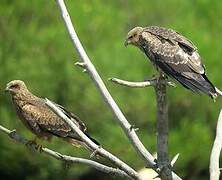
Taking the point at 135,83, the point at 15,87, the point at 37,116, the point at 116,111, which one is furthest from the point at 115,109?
the point at 15,87

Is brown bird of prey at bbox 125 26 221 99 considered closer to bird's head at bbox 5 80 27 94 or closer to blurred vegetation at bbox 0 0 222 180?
bird's head at bbox 5 80 27 94

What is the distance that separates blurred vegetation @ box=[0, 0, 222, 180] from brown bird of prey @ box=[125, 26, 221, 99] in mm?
6296

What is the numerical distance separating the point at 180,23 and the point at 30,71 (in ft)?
9.18

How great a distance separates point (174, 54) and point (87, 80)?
7.23 metres

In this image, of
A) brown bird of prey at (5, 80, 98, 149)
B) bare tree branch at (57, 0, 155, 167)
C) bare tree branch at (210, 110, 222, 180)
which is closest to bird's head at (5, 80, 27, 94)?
brown bird of prey at (5, 80, 98, 149)

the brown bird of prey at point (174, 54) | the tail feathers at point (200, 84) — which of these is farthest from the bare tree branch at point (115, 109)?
the brown bird of prey at point (174, 54)

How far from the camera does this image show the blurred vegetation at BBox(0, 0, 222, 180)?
12000mm

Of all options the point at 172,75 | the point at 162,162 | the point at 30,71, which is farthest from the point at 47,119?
the point at 30,71

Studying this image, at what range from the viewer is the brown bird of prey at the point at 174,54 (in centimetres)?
461

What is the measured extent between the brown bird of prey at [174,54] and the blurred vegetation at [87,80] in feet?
20.7

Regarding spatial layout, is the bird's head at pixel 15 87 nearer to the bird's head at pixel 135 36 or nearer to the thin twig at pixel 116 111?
the bird's head at pixel 135 36

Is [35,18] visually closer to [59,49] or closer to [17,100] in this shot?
[59,49]

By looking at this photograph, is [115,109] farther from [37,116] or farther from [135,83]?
[37,116]

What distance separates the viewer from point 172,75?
4828mm
